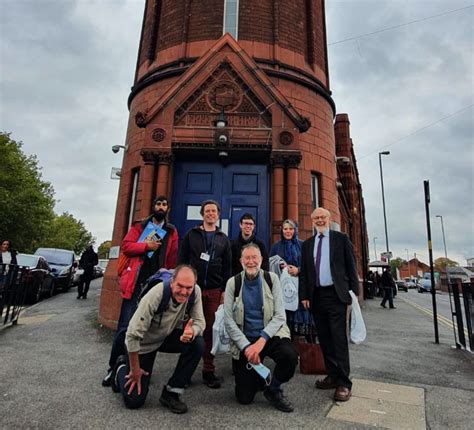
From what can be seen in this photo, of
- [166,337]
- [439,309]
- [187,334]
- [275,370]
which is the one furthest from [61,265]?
[439,309]

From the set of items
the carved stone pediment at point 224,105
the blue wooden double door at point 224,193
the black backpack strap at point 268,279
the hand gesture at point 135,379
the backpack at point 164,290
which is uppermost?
the carved stone pediment at point 224,105

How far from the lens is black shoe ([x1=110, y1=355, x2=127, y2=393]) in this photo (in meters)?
3.34

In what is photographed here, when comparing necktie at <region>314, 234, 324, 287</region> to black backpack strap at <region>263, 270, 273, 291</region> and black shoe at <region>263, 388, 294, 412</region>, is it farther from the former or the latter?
black shoe at <region>263, 388, 294, 412</region>

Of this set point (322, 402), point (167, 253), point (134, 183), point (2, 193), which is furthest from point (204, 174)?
point (2, 193)

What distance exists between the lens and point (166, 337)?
3.20m

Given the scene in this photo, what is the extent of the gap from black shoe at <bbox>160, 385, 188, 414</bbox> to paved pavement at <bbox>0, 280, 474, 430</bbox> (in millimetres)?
52

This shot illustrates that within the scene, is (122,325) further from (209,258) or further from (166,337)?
(209,258)

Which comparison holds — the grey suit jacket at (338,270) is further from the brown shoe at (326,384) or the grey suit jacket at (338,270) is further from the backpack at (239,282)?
the brown shoe at (326,384)

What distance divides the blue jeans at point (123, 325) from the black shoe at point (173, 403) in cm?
86

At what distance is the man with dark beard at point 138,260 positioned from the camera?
3912 mm

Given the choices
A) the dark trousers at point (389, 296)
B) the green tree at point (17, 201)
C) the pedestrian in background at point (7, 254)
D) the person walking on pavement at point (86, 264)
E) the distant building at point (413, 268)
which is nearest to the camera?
the pedestrian in background at point (7, 254)

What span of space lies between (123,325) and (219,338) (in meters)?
1.20

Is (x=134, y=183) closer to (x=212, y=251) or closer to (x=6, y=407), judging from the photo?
(x=212, y=251)

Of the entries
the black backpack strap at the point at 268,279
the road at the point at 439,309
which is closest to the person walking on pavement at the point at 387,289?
the road at the point at 439,309
